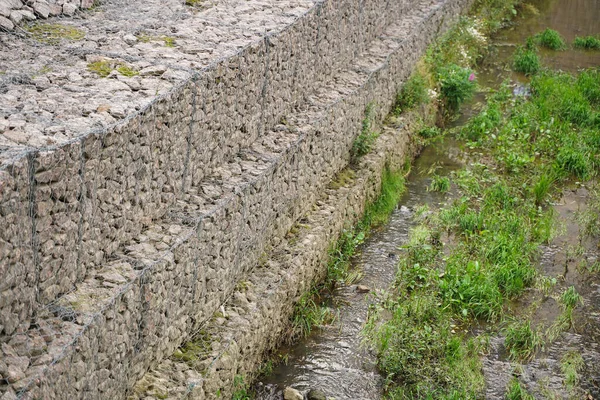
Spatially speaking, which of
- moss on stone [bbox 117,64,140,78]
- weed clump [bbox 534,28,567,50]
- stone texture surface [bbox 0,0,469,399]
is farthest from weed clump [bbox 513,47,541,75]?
moss on stone [bbox 117,64,140,78]

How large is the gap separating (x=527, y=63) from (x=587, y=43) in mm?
2440

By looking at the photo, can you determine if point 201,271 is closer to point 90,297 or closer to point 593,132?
point 90,297

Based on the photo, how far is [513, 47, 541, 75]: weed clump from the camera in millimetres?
14000

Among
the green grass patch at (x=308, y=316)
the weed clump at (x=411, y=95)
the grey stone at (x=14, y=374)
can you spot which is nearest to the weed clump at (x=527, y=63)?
the weed clump at (x=411, y=95)

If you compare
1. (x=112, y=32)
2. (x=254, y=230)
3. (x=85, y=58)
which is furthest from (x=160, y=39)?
(x=254, y=230)

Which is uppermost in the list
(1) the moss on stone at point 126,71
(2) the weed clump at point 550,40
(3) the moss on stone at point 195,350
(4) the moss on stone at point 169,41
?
(4) the moss on stone at point 169,41

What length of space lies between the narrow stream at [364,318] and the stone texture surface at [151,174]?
0.45 m

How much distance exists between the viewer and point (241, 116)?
7500 mm

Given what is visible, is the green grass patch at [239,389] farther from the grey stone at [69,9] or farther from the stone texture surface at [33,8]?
the grey stone at [69,9]

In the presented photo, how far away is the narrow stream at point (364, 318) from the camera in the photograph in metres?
7.09

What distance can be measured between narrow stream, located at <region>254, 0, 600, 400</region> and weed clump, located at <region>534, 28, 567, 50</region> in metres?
4.99

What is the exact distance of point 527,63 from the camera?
1399 centimetres

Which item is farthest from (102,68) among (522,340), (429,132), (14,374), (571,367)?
(429,132)

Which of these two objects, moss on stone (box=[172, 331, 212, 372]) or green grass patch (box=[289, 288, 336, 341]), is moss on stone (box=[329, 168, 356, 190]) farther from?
moss on stone (box=[172, 331, 212, 372])
